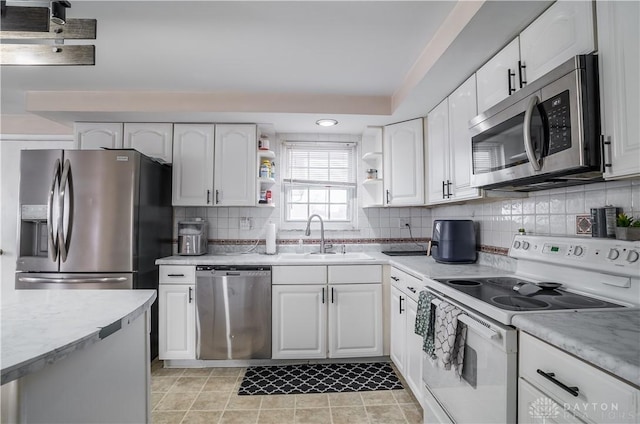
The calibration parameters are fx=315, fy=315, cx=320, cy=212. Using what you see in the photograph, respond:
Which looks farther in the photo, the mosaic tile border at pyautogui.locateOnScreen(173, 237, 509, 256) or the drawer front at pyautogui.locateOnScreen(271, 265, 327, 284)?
the mosaic tile border at pyautogui.locateOnScreen(173, 237, 509, 256)

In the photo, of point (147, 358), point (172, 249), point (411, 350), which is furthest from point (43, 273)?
point (411, 350)

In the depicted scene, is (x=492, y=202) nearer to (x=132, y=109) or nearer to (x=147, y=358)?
(x=147, y=358)

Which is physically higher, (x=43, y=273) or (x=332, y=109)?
(x=332, y=109)

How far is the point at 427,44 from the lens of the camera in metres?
1.94

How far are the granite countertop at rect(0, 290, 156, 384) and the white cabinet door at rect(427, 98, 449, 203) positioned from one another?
205 centimetres

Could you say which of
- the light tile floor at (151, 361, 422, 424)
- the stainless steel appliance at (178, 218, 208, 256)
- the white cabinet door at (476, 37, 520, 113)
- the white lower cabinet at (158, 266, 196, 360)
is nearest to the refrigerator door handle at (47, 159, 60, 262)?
the white lower cabinet at (158, 266, 196, 360)

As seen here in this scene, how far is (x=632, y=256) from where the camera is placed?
1.21 m

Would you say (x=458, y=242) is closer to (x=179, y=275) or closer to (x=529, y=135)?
(x=529, y=135)

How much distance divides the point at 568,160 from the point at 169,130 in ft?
9.76

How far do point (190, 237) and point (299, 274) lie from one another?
1095mm

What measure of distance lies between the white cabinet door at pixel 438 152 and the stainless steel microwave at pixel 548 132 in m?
0.58

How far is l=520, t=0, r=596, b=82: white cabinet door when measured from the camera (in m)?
1.17

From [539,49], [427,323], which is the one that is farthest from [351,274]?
[539,49]

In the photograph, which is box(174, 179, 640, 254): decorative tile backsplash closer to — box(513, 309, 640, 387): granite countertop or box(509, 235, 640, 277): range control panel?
box(509, 235, 640, 277): range control panel
